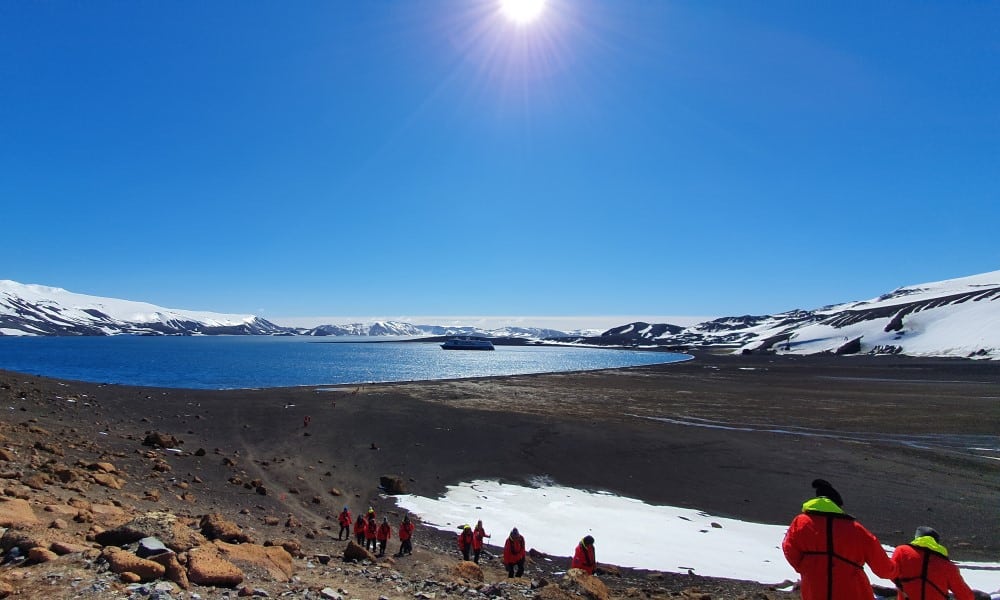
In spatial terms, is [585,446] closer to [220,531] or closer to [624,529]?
[624,529]

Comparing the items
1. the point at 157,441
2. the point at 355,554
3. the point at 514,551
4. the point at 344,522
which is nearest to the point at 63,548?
the point at 355,554

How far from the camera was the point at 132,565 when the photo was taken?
680 cm

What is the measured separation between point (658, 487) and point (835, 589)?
17.8 metres

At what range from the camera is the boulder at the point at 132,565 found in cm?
675

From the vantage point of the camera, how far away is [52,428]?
2234 cm

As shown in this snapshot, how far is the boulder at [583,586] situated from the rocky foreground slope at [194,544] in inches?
0.9

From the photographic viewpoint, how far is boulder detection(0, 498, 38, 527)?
8.20 metres

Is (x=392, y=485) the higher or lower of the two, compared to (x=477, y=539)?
lower

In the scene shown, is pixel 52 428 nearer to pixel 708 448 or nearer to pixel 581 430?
pixel 581 430

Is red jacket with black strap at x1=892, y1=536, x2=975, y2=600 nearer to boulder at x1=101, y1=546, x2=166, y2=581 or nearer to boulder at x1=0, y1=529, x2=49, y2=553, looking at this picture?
boulder at x1=101, y1=546, x2=166, y2=581

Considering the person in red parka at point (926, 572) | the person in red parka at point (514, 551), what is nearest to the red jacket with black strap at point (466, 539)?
the person in red parka at point (514, 551)

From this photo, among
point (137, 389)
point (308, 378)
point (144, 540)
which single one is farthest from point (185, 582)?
point (308, 378)

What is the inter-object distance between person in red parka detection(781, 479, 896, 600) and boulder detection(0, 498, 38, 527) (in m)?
10.9

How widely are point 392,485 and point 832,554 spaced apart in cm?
1804
